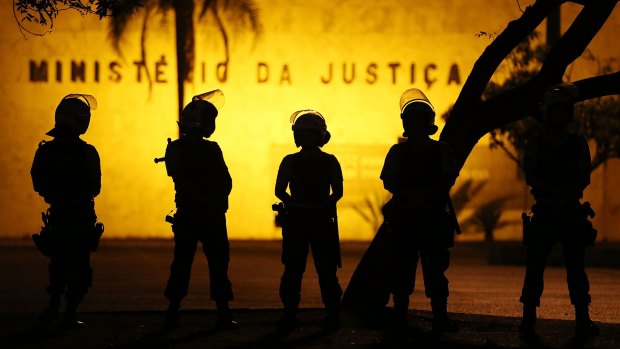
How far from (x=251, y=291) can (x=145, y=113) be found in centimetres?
1249

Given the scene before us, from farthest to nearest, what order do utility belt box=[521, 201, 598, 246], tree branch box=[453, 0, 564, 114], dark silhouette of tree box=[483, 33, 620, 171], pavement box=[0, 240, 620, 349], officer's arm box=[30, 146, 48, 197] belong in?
dark silhouette of tree box=[483, 33, 620, 171] → tree branch box=[453, 0, 564, 114] → officer's arm box=[30, 146, 48, 197] → utility belt box=[521, 201, 598, 246] → pavement box=[0, 240, 620, 349]

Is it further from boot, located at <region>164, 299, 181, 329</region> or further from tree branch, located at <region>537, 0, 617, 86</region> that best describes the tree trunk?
boot, located at <region>164, 299, 181, 329</region>

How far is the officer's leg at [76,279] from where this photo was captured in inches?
369

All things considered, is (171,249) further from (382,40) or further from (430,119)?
(430,119)

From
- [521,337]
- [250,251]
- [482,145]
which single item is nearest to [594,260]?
[250,251]

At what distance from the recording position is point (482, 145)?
27.5 metres

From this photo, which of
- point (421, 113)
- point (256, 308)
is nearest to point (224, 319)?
point (421, 113)

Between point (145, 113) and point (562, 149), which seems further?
point (145, 113)

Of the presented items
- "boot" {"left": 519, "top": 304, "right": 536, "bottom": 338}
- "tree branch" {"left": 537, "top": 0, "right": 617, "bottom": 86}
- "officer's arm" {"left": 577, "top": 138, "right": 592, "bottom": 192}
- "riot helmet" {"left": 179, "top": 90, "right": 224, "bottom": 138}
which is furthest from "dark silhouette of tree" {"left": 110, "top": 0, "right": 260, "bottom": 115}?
"officer's arm" {"left": 577, "top": 138, "right": 592, "bottom": 192}

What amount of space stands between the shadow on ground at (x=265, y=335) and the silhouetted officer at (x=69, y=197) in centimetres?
38

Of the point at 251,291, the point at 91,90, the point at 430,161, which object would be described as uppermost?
the point at 91,90

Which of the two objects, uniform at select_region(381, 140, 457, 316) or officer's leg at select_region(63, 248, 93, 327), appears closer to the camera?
uniform at select_region(381, 140, 457, 316)

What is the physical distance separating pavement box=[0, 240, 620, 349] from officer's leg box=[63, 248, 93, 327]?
0.47 ft

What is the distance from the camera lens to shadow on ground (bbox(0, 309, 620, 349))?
8703mm
